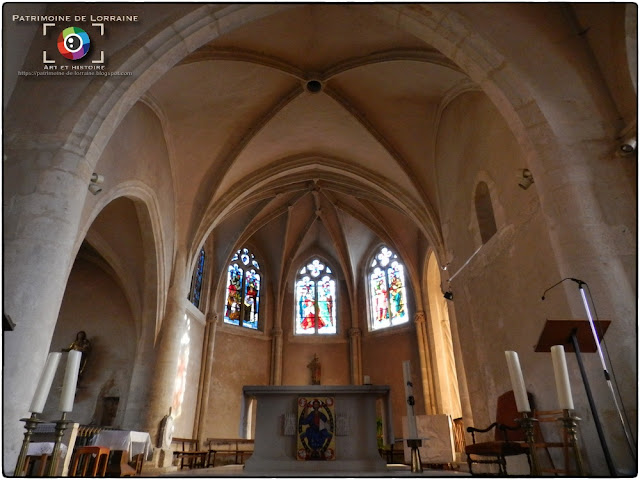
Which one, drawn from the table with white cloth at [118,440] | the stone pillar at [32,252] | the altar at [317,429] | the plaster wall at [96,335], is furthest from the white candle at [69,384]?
the plaster wall at [96,335]

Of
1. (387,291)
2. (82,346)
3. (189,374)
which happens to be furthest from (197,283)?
(387,291)

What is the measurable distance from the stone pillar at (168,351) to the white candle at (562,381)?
28.2 feet

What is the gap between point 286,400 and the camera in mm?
6355

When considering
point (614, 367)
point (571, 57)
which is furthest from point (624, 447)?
point (571, 57)

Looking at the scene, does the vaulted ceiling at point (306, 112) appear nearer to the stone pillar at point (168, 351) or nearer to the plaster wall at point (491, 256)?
the plaster wall at point (491, 256)

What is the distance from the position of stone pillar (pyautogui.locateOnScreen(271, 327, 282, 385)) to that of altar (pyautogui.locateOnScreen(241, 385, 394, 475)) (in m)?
9.59

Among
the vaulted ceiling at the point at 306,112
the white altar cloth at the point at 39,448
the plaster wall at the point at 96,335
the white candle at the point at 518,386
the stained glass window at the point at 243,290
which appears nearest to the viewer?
the white candle at the point at 518,386

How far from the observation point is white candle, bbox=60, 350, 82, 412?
283cm

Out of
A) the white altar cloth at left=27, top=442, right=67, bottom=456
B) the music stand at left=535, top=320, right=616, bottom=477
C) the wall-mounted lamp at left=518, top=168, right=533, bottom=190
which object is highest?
the wall-mounted lamp at left=518, top=168, right=533, bottom=190

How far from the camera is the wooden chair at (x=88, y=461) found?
226 inches

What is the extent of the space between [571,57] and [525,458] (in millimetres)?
5297

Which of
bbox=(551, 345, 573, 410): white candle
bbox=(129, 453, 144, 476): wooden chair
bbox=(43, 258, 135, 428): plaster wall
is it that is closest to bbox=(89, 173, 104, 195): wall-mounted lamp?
bbox=(129, 453, 144, 476): wooden chair

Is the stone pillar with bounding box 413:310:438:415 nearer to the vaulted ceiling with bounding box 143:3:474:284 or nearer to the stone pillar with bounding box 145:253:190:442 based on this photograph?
the vaulted ceiling with bounding box 143:3:474:284

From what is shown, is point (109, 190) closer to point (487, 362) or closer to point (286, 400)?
point (286, 400)
